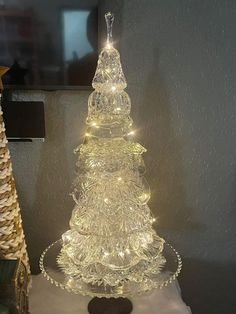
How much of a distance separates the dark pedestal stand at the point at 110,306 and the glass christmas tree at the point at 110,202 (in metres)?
0.15

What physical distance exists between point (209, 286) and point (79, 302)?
21.5 inches

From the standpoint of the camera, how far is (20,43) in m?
0.92

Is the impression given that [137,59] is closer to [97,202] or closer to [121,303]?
[97,202]

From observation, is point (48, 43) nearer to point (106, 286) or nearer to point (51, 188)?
point (51, 188)

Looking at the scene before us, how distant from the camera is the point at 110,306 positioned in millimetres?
950

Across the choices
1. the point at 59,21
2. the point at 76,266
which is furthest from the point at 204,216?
the point at 59,21

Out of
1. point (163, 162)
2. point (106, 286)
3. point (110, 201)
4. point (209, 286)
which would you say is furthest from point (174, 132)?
point (209, 286)

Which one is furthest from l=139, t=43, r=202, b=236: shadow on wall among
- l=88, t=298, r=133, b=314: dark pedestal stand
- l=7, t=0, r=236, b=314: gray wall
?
l=88, t=298, r=133, b=314: dark pedestal stand

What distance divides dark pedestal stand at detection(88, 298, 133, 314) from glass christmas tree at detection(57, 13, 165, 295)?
15 centimetres

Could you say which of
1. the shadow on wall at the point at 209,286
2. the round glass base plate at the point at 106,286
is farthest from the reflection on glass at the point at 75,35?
the shadow on wall at the point at 209,286

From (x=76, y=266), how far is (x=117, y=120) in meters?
0.36

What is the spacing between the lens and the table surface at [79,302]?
3.17ft

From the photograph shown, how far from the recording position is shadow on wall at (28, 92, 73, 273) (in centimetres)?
106

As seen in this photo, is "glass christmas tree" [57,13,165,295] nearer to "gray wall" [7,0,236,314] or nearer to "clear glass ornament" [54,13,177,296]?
"clear glass ornament" [54,13,177,296]
